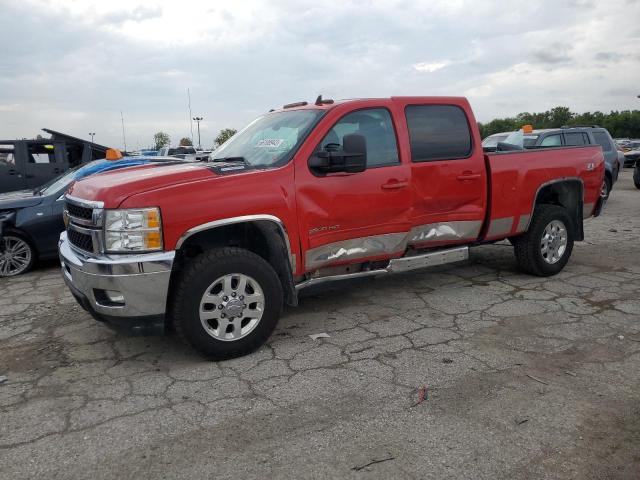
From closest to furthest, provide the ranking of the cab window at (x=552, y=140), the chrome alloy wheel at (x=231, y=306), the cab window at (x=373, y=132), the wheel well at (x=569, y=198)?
the chrome alloy wheel at (x=231, y=306)
the cab window at (x=373, y=132)
the wheel well at (x=569, y=198)
the cab window at (x=552, y=140)

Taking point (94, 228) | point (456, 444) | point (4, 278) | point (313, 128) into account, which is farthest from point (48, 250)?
point (456, 444)

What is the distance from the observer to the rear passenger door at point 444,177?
4875 millimetres

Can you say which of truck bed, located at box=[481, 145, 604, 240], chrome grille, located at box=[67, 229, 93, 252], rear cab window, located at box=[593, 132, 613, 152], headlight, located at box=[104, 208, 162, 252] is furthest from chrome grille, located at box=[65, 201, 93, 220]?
rear cab window, located at box=[593, 132, 613, 152]

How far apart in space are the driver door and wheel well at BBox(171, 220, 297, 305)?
205 mm

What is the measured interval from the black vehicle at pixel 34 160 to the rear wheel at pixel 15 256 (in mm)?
3657

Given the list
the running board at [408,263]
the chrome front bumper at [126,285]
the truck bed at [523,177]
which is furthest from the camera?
the truck bed at [523,177]

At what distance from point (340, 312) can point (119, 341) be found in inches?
77.7

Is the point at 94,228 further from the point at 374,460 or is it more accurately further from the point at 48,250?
the point at 48,250

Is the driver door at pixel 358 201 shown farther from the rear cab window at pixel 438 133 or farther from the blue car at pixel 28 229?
the blue car at pixel 28 229

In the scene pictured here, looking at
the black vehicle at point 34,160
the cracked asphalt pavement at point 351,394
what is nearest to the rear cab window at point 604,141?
the cracked asphalt pavement at point 351,394

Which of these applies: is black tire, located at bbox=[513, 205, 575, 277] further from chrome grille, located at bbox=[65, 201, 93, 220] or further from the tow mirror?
chrome grille, located at bbox=[65, 201, 93, 220]

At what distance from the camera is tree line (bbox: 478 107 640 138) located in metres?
75.3

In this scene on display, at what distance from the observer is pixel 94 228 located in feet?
11.8

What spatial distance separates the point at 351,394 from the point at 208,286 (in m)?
1.24
